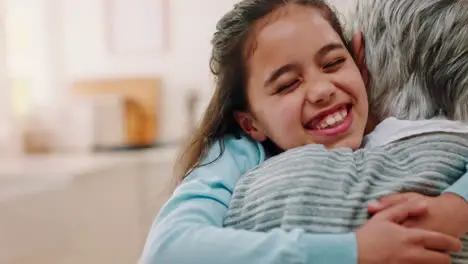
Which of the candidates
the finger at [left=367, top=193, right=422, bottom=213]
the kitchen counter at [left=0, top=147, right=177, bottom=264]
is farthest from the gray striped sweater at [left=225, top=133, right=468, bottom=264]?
the kitchen counter at [left=0, top=147, right=177, bottom=264]

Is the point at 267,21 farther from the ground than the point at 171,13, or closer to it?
farther from the ground

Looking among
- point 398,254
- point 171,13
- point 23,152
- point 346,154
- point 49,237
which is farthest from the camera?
point 23,152

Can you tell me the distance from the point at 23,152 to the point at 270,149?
2.43 metres

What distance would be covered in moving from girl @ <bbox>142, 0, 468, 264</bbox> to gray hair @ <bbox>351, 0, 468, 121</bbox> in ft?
0.11

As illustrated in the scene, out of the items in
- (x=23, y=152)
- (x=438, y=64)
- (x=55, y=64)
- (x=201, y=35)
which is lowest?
(x=23, y=152)

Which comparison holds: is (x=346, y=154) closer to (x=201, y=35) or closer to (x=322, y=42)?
(x=322, y=42)

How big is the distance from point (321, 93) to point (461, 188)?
0.58 ft

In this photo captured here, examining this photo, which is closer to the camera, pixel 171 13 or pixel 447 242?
pixel 447 242

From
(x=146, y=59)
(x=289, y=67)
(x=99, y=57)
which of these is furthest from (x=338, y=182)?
(x=99, y=57)

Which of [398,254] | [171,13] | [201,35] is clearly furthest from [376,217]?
[171,13]

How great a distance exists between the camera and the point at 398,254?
593 mm

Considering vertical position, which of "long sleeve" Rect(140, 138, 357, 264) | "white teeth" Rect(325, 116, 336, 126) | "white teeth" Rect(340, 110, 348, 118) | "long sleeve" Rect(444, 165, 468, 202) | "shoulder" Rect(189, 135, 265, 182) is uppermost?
"white teeth" Rect(340, 110, 348, 118)

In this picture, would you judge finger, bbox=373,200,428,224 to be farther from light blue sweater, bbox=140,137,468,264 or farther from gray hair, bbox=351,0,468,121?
gray hair, bbox=351,0,468,121

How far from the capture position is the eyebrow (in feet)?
2.48
